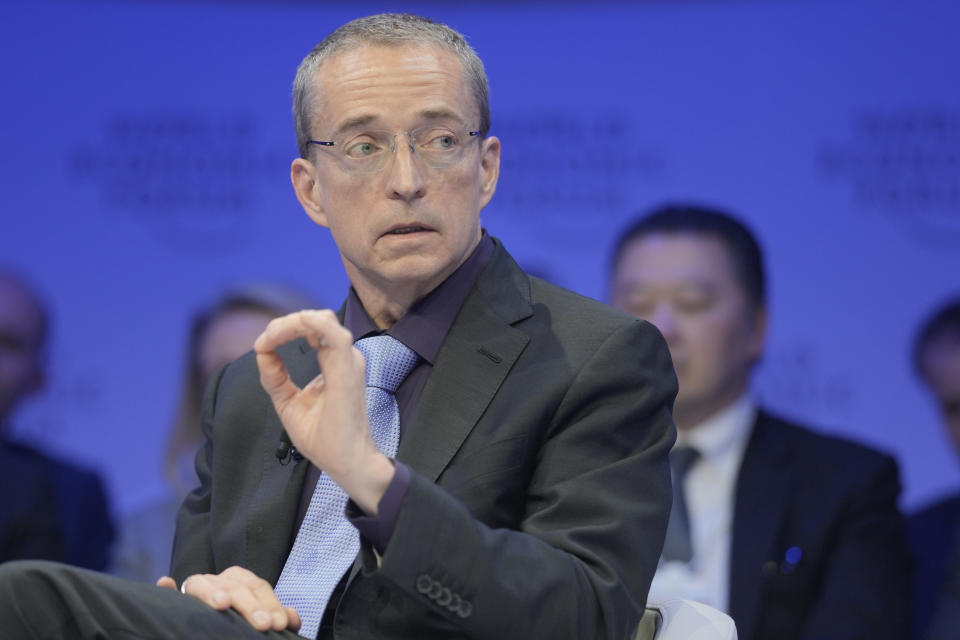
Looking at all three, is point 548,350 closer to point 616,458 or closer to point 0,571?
point 616,458

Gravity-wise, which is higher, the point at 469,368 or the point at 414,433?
the point at 469,368

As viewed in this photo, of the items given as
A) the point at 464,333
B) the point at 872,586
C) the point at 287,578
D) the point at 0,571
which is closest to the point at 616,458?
the point at 464,333

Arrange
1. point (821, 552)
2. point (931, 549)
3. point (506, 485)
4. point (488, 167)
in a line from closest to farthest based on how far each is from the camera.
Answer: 1. point (506, 485)
2. point (488, 167)
3. point (821, 552)
4. point (931, 549)

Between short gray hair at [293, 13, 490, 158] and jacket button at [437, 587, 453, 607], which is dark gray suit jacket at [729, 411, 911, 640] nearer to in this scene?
short gray hair at [293, 13, 490, 158]

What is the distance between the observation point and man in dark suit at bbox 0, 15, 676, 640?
1639 millimetres

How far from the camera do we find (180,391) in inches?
190

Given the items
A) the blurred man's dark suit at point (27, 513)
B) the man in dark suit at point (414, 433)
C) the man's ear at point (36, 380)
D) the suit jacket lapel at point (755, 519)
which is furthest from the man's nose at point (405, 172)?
the man's ear at point (36, 380)

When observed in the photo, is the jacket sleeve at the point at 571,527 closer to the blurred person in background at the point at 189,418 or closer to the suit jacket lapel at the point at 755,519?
the suit jacket lapel at the point at 755,519

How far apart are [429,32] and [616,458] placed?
2.69 ft

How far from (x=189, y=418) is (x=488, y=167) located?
9.32ft

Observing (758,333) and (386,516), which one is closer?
(386,516)

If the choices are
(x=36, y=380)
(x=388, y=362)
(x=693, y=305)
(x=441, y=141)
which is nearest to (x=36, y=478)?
(x=36, y=380)

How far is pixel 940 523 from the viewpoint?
14.1ft

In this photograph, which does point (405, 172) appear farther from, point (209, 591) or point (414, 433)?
point (209, 591)
